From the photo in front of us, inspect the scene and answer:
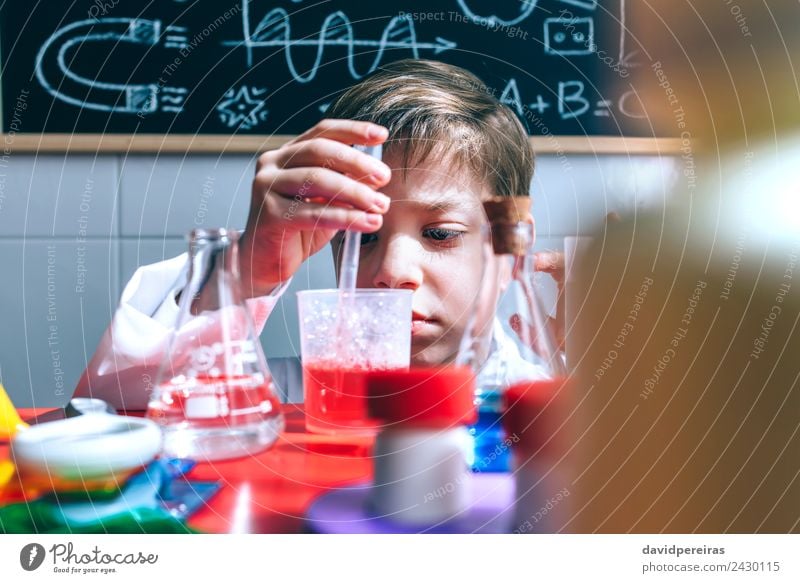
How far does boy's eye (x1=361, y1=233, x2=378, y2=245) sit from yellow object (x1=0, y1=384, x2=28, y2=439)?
293 mm

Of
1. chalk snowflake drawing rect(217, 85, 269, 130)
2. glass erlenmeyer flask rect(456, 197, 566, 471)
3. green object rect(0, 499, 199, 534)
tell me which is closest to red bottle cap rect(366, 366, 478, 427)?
glass erlenmeyer flask rect(456, 197, 566, 471)

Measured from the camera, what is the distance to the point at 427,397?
0.30m

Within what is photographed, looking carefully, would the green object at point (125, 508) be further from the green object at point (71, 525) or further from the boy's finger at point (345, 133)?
the boy's finger at point (345, 133)

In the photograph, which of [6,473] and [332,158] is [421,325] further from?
[6,473]

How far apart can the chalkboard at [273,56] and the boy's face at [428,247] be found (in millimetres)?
160

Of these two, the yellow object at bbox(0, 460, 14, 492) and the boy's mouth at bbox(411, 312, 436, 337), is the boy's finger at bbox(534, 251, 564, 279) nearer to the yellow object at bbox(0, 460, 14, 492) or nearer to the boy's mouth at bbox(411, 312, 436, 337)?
the boy's mouth at bbox(411, 312, 436, 337)

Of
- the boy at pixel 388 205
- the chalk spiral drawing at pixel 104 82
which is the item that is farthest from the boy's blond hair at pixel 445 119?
the chalk spiral drawing at pixel 104 82

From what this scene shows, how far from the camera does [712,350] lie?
0.95 ft

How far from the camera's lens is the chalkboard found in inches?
14.3

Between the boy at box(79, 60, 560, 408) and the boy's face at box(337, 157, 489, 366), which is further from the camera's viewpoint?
the boy's face at box(337, 157, 489, 366)

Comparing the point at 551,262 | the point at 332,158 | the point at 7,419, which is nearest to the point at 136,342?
the point at 7,419

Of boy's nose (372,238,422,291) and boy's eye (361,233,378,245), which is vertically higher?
boy's eye (361,233,378,245)
